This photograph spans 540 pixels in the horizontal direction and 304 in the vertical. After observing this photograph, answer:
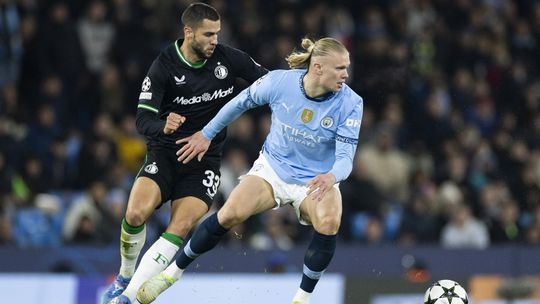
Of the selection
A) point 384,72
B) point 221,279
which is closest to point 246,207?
point 221,279

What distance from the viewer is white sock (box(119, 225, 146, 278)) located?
10484 mm

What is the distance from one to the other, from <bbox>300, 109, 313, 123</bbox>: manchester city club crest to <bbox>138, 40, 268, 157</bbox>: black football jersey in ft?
2.78

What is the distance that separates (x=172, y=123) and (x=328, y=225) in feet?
5.06

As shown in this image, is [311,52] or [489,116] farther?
[489,116]

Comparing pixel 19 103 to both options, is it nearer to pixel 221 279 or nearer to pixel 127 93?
pixel 127 93

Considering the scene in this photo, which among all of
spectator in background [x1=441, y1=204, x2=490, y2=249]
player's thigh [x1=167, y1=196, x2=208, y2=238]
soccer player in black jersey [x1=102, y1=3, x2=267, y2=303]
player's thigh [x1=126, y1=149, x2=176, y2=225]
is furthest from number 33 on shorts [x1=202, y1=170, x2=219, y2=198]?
spectator in background [x1=441, y1=204, x2=490, y2=249]

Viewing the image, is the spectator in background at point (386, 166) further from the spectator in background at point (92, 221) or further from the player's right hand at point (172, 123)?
the player's right hand at point (172, 123)

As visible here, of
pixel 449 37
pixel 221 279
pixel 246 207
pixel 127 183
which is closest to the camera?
pixel 246 207

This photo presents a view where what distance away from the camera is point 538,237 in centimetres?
1702

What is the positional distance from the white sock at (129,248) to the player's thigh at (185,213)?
12.7 inches

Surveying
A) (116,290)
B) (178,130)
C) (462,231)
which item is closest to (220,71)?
(178,130)

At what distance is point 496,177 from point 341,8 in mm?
3789

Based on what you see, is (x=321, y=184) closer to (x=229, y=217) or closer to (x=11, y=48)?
(x=229, y=217)

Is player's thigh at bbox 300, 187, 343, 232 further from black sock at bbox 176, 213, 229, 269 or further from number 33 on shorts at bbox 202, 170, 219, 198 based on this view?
number 33 on shorts at bbox 202, 170, 219, 198
